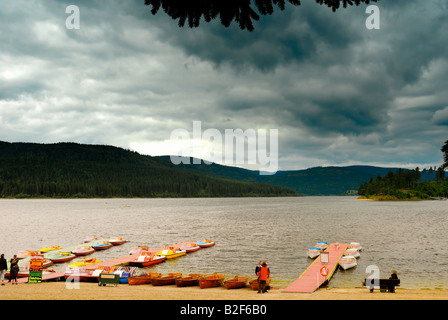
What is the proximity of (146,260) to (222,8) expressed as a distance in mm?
46528

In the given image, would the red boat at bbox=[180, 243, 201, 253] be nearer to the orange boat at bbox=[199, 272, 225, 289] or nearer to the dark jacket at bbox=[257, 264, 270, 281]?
the orange boat at bbox=[199, 272, 225, 289]

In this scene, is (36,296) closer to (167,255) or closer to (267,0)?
(267,0)

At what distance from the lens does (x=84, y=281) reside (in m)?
37.7

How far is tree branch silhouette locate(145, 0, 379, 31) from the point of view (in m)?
8.46

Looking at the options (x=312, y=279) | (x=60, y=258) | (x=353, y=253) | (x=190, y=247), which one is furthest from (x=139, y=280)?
(x=353, y=253)

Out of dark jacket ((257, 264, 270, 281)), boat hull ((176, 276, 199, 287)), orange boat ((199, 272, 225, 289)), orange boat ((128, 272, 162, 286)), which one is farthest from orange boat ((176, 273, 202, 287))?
dark jacket ((257, 264, 270, 281))

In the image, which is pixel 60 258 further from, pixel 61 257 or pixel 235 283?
pixel 235 283

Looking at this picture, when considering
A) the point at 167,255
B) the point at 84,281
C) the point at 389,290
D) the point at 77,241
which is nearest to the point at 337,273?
the point at 389,290

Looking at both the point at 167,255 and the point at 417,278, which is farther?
the point at 167,255

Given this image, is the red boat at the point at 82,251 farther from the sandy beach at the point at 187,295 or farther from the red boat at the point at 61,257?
the sandy beach at the point at 187,295

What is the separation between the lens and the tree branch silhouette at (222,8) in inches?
333

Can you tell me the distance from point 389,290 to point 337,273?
48.7 feet

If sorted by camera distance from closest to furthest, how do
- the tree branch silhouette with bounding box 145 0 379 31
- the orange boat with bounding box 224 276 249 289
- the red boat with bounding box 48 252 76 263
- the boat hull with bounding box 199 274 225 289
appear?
1. the tree branch silhouette with bounding box 145 0 379 31
2. the orange boat with bounding box 224 276 249 289
3. the boat hull with bounding box 199 274 225 289
4. the red boat with bounding box 48 252 76 263

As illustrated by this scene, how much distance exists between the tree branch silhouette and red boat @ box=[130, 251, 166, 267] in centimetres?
4571
